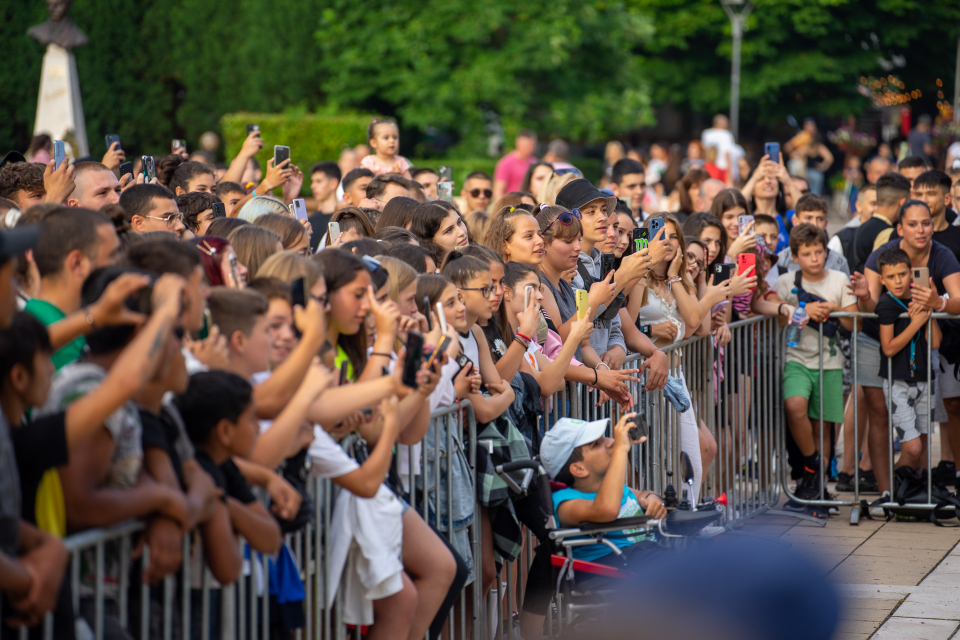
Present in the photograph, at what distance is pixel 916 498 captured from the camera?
7.77 meters

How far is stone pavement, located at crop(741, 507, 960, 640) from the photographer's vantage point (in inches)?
224

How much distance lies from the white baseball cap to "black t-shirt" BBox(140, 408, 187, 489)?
212 centimetres

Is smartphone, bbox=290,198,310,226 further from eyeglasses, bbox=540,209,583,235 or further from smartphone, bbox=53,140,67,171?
eyeglasses, bbox=540,209,583,235

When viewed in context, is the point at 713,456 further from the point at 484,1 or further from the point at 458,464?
the point at 484,1

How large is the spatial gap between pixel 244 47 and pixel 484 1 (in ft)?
18.9

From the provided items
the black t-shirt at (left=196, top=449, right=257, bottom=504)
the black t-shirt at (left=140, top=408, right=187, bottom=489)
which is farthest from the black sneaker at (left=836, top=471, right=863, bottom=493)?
the black t-shirt at (left=140, top=408, right=187, bottom=489)

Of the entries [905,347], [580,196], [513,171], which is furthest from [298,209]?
[513,171]

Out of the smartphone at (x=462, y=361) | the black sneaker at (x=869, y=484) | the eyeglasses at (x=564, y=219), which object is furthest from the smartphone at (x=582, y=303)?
the black sneaker at (x=869, y=484)

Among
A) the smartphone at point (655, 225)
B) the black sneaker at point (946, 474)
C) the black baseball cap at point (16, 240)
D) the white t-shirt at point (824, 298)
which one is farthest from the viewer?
the white t-shirt at point (824, 298)

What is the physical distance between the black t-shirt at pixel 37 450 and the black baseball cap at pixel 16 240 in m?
0.44

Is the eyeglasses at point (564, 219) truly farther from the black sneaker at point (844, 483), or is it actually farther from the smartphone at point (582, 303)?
the black sneaker at point (844, 483)

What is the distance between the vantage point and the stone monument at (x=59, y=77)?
68.8ft

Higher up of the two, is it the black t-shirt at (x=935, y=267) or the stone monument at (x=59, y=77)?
the stone monument at (x=59, y=77)

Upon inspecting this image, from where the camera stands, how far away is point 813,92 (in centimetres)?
3562
